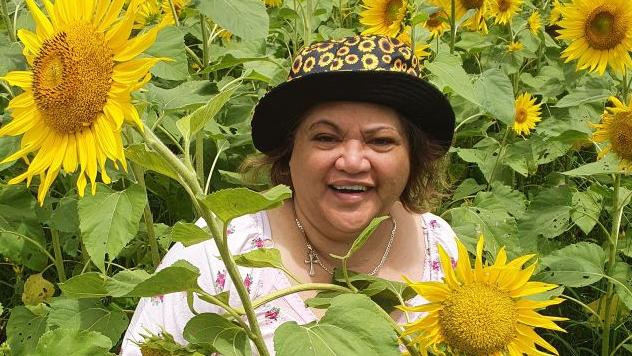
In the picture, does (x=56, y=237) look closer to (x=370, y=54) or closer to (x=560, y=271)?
(x=370, y=54)

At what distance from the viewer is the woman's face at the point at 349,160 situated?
1.71 m

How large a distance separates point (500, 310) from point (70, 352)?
1.91ft

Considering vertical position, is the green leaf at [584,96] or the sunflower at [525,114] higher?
the green leaf at [584,96]

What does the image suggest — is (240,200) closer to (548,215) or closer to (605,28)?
(548,215)

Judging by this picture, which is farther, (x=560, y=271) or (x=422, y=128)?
(x=560, y=271)

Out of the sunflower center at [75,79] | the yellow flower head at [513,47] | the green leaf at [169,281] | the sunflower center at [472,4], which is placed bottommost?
the green leaf at [169,281]

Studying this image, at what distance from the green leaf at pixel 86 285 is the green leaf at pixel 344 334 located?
0.26 meters

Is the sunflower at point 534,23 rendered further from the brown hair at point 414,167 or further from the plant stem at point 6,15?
the plant stem at point 6,15

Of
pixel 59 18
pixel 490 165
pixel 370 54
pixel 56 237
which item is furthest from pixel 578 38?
pixel 59 18

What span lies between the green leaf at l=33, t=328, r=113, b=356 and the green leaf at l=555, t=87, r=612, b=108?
6.20 ft

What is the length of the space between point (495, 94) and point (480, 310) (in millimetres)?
1244

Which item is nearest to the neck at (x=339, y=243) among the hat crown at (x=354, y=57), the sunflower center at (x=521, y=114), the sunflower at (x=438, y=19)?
the hat crown at (x=354, y=57)

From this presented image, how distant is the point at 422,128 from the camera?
1.90 m

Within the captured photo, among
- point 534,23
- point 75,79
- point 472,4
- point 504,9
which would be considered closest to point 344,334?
point 75,79
